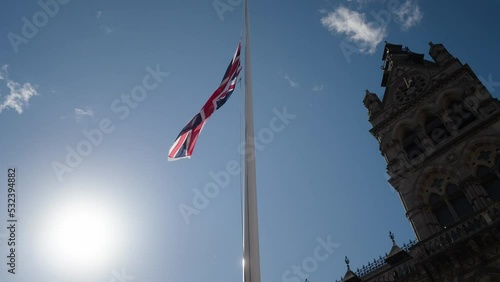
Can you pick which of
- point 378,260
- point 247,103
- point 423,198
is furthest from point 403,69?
point 247,103

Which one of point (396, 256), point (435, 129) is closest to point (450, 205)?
point (396, 256)

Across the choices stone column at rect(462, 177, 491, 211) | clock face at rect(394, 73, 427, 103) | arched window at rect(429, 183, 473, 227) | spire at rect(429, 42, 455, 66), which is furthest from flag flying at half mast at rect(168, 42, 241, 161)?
spire at rect(429, 42, 455, 66)

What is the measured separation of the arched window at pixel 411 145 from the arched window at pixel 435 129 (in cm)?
92

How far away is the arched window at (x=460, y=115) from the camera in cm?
2586

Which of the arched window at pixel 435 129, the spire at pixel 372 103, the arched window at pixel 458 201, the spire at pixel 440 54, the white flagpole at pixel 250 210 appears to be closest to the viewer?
the white flagpole at pixel 250 210

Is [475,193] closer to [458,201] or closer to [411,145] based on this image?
[458,201]

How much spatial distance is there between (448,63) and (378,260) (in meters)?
15.5

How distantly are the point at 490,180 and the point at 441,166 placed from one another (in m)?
2.83

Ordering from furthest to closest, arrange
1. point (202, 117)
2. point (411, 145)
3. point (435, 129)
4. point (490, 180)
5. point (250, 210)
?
point (411, 145) < point (435, 129) < point (490, 180) < point (202, 117) < point (250, 210)

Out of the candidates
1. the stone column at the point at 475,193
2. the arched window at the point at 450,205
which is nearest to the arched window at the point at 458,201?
the arched window at the point at 450,205

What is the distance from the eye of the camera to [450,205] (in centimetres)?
2348

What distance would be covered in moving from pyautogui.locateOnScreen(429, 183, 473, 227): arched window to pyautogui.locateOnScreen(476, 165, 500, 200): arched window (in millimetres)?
1246

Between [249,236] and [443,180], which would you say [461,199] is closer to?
[443,180]

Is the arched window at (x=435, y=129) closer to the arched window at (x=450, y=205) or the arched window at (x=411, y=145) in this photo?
the arched window at (x=411, y=145)
